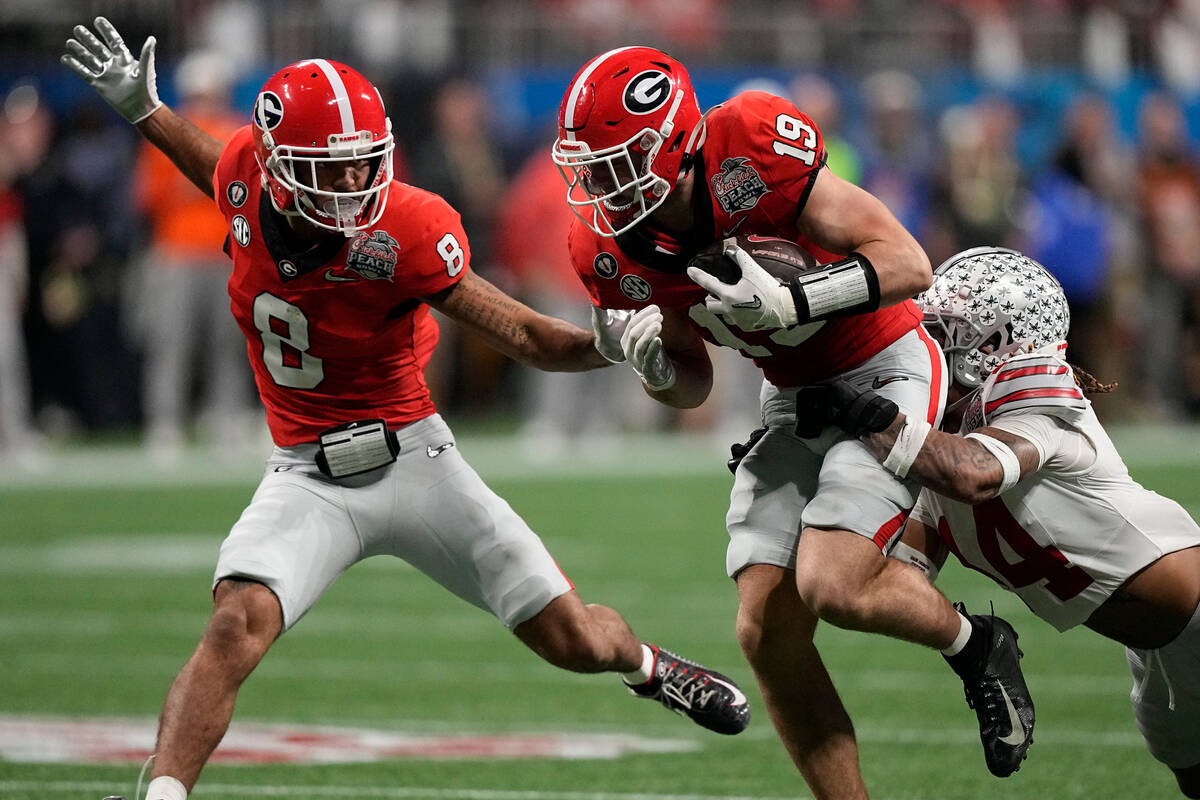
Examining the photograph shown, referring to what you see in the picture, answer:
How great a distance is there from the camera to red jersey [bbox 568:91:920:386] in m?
3.94

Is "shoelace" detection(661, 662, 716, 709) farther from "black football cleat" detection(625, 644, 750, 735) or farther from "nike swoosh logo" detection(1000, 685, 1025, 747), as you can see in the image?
"nike swoosh logo" detection(1000, 685, 1025, 747)

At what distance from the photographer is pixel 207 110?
Answer: 33.5ft

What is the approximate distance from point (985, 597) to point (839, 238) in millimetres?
3878

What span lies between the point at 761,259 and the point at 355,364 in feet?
3.78

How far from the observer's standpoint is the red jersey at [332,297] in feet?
13.9

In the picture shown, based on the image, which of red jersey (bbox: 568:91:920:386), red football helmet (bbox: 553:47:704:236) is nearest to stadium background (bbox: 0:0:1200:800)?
red jersey (bbox: 568:91:920:386)

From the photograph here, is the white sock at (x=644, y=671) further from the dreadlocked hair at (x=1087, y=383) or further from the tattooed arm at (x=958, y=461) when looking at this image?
the dreadlocked hair at (x=1087, y=383)

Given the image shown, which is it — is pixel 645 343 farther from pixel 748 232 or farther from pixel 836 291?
pixel 836 291

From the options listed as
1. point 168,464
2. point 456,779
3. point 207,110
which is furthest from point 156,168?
point 456,779

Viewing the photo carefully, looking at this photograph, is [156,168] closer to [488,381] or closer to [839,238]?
[488,381]

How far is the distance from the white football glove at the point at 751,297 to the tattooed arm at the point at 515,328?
0.58 metres

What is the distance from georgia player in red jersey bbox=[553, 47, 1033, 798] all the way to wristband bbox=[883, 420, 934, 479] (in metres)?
0.05

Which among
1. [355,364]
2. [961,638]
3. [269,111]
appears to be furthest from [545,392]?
[961,638]

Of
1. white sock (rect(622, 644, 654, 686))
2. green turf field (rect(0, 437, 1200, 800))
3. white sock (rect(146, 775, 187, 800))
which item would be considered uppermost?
white sock (rect(146, 775, 187, 800))
